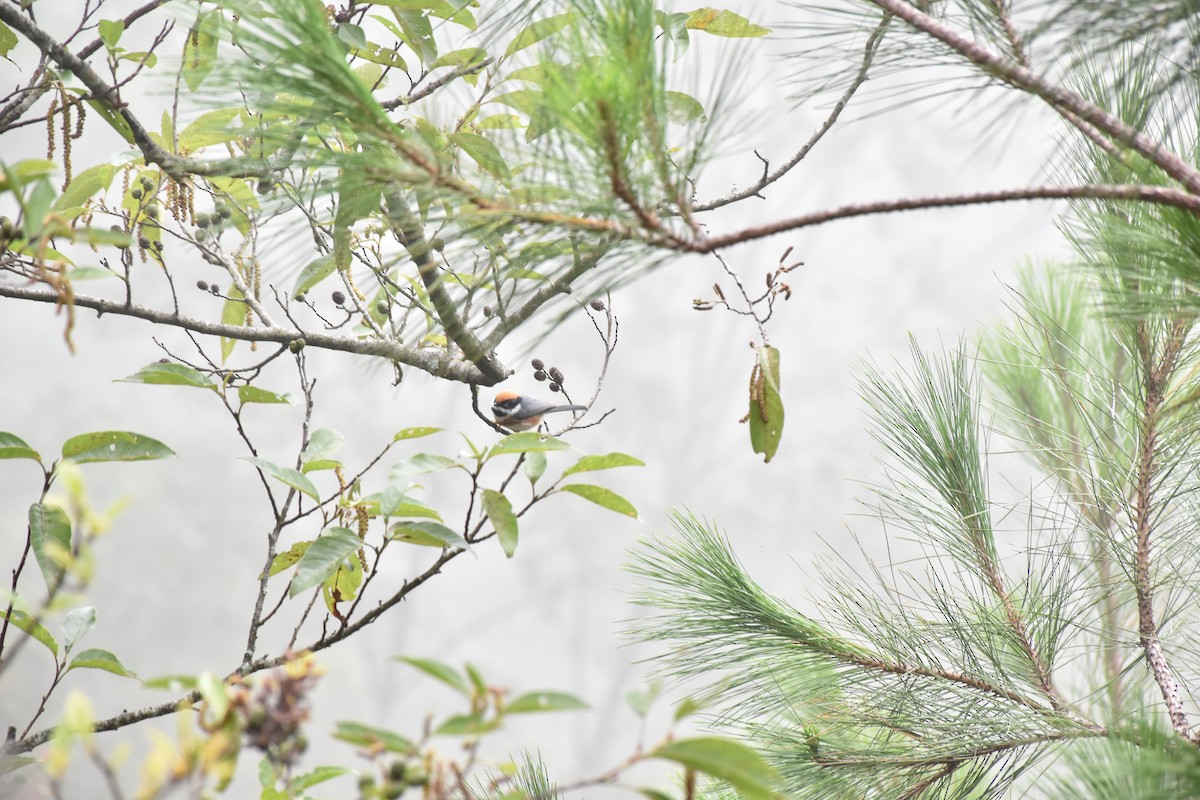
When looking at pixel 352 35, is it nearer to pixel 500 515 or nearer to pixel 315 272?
pixel 315 272

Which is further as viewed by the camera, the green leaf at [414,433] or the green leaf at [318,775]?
the green leaf at [414,433]

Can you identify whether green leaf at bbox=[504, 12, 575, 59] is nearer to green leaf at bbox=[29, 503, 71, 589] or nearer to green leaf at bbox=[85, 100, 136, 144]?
green leaf at bbox=[85, 100, 136, 144]

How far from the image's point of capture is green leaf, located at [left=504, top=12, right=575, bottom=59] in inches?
31.9

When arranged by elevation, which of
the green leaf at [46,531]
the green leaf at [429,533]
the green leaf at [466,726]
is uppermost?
the green leaf at [429,533]

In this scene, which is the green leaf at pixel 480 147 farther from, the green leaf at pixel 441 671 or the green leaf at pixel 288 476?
the green leaf at pixel 441 671

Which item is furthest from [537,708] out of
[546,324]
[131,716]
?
[131,716]

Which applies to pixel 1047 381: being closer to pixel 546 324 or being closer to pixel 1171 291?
pixel 1171 291

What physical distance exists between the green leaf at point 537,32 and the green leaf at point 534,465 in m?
0.32

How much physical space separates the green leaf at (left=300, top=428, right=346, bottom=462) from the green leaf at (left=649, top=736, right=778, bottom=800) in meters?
0.51

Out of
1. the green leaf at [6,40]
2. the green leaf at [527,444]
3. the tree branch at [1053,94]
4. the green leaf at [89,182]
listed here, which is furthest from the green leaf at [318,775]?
the green leaf at [6,40]

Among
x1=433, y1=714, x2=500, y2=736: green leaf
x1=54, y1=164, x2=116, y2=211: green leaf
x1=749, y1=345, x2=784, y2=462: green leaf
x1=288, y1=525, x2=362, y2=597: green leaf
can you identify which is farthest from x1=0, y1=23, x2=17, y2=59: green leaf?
x1=433, y1=714, x2=500, y2=736: green leaf

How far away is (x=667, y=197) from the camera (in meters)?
0.65

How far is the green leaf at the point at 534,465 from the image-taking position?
30.9 inches

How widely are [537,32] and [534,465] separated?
0.37 m
